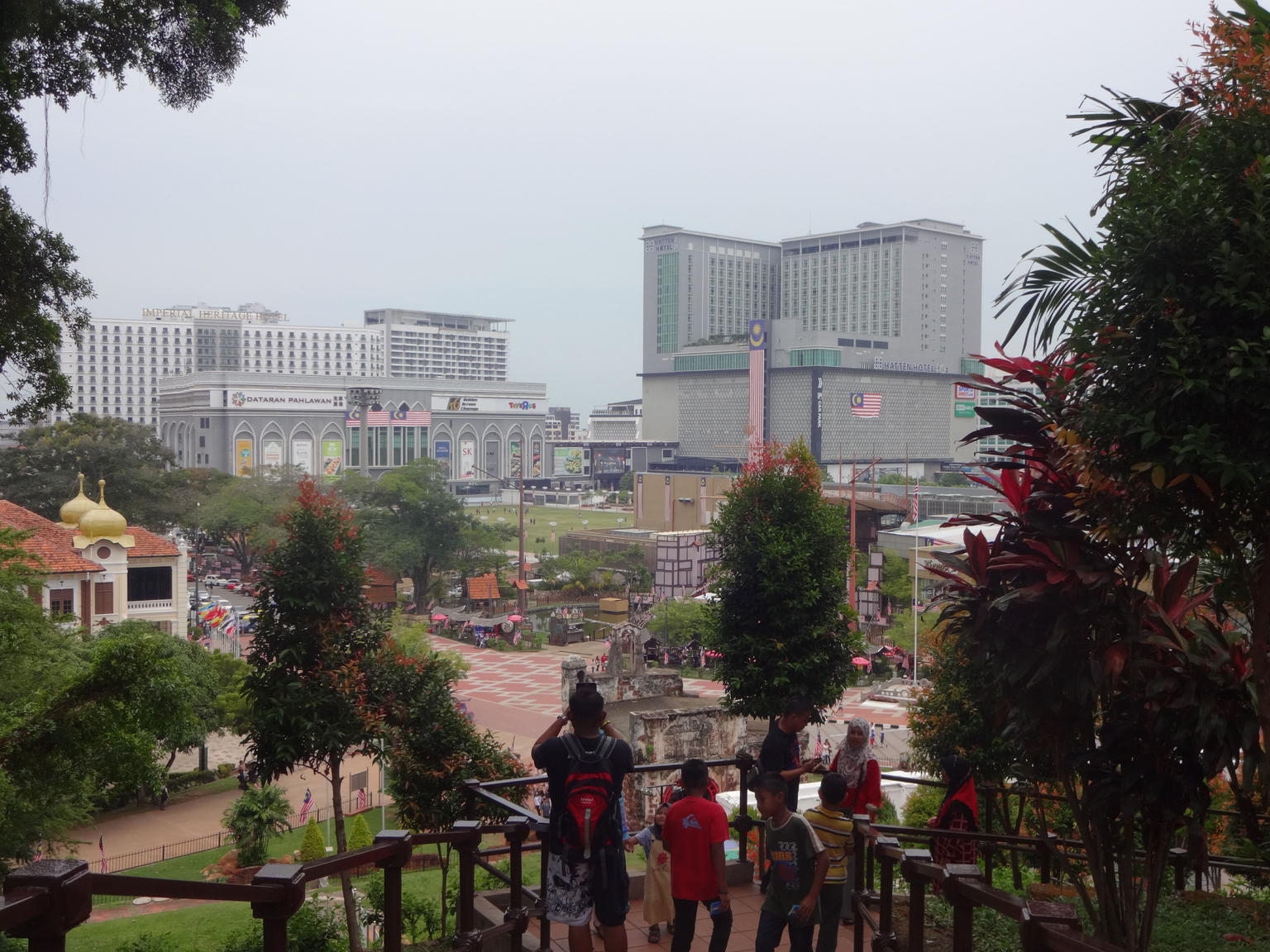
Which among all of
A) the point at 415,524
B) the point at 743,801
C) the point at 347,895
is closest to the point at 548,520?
the point at 415,524

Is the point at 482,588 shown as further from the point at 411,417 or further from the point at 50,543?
the point at 411,417

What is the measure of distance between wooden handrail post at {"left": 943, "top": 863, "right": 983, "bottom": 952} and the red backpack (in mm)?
1540

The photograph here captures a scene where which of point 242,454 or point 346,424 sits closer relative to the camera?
point 242,454

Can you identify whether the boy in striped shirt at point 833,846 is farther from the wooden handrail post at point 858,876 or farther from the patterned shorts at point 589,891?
the patterned shorts at point 589,891

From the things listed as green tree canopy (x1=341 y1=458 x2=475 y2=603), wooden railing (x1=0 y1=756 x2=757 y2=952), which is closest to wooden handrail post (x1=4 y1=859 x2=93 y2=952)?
wooden railing (x1=0 y1=756 x2=757 y2=952)

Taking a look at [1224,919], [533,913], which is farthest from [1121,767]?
[533,913]

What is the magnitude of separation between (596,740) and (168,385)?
96469mm

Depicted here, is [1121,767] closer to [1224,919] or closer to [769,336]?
[1224,919]

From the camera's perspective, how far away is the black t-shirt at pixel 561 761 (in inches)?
178

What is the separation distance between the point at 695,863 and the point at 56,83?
287 inches

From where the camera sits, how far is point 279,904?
3.22 metres

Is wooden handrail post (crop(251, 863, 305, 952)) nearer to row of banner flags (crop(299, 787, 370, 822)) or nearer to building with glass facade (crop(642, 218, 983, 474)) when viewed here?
row of banner flags (crop(299, 787, 370, 822))

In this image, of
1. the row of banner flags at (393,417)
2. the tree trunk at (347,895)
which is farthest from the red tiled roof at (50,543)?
the row of banner flags at (393,417)

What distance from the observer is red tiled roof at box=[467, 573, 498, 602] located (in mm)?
47094
